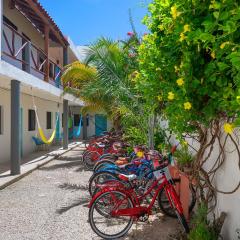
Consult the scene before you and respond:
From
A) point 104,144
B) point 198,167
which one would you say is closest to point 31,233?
point 198,167

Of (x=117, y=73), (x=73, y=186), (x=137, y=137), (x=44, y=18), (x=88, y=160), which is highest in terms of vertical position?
(x=44, y=18)

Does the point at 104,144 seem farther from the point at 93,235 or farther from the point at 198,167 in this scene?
the point at 198,167

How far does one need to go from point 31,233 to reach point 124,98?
4363 millimetres

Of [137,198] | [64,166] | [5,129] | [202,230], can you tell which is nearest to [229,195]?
[202,230]

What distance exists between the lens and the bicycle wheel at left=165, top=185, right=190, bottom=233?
4.48 meters

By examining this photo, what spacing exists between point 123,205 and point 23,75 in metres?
5.83

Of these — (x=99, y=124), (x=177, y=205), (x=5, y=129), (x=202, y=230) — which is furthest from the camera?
(x=99, y=124)

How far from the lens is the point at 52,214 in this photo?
19.0 ft

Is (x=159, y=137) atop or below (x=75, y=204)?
atop

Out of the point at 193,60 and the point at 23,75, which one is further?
the point at 23,75

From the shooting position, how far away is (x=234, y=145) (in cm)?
383

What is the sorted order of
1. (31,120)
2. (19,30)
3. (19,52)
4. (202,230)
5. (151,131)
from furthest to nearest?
(31,120), (19,30), (19,52), (151,131), (202,230)

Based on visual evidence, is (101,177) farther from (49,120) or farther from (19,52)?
(49,120)

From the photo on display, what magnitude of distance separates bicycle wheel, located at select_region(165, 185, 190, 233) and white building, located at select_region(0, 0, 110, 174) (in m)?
4.88
